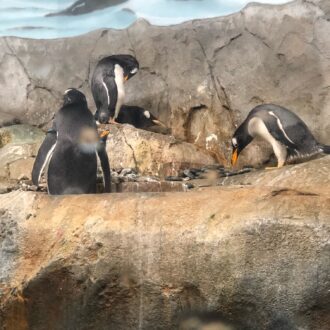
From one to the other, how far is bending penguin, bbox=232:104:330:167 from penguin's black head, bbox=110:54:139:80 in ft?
5.43

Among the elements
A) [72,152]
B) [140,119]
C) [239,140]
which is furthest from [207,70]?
[72,152]

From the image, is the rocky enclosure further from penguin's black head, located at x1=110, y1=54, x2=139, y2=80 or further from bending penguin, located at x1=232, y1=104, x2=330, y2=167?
penguin's black head, located at x1=110, y1=54, x2=139, y2=80

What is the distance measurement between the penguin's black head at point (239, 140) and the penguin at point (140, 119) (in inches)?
43.2

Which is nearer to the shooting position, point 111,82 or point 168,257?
point 168,257

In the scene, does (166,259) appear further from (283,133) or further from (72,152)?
(283,133)

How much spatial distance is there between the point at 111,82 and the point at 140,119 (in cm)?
47

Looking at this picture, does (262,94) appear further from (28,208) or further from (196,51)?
(28,208)

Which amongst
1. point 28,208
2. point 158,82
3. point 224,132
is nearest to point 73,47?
point 158,82

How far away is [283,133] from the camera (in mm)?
6348

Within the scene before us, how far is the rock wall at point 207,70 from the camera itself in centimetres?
755

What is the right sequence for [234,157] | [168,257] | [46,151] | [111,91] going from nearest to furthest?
[168,257] < [46,151] < [234,157] < [111,91]

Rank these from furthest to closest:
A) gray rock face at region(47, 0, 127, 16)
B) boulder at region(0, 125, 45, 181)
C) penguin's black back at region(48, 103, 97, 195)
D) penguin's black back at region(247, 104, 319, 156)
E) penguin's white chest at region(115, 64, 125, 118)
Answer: gray rock face at region(47, 0, 127, 16)
penguin's white chest at region(115, 64, 125, 118)
boulder at region(0, 125, 45, 181)
penguin's black back at region(247, 104, 319, 156)
penguin's black back at region(48, 103, 97, 195)

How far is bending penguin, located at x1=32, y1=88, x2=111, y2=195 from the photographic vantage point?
4.85 meters

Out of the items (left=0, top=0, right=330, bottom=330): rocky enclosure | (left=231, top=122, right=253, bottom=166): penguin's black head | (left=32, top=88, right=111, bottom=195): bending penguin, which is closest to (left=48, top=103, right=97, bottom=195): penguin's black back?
(left=32, top=88, right=111, bottom=195): bending penguin
